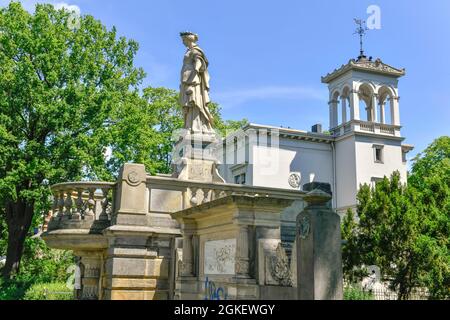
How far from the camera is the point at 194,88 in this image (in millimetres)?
14500

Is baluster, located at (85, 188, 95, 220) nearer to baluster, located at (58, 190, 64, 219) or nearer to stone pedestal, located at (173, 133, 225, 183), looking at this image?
baluster, located at (58, 190, 64, 219)

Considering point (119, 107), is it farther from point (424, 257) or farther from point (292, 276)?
point (292, 276)

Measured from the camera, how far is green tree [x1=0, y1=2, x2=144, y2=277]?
78.2 ft

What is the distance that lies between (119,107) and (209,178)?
1485 centimetres

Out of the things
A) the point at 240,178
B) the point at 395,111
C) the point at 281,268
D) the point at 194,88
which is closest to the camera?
the point at 281,268

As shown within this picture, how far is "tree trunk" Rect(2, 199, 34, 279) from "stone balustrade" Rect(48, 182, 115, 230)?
1431 centimetres

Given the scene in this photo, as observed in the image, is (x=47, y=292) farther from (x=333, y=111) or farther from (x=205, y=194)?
(x=333, y=111)

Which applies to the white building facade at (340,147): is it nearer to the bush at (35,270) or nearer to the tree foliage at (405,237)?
the bush at (35,270)

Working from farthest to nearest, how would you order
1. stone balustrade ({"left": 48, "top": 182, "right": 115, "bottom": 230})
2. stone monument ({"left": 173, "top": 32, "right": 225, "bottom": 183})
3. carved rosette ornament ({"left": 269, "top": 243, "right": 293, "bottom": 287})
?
stone monument ({"left": 173, "top": 32, "right": 225, "bottom": 183})
stone balustrade ({"left": 48, "top": 182, "right": 115, "bottom": 230})
carved rosette ornament ({"left": 269, "top": 243, "right": 293, "bottom": 287})

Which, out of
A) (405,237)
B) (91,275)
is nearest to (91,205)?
(91,275)

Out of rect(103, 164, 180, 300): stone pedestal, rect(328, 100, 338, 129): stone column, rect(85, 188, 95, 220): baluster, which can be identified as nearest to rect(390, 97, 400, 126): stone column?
rect(328, 100, 338, 129): stone column

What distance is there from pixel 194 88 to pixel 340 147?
27953 mm

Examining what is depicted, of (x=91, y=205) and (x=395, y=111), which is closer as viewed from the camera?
(x=91, y=205)
